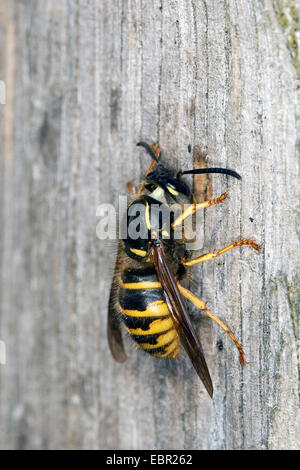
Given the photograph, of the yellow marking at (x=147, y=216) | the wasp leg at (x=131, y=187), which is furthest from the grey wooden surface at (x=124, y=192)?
the yellow marking at (x=147, y=216)

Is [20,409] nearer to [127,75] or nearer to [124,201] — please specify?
[124,201]

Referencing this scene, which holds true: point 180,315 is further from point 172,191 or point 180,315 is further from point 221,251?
point 172,191

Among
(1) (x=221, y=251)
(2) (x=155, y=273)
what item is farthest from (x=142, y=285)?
(1) (x=221, y=251)

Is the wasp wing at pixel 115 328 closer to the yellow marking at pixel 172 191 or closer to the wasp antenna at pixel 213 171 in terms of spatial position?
the yellow marking at pixel 172 191

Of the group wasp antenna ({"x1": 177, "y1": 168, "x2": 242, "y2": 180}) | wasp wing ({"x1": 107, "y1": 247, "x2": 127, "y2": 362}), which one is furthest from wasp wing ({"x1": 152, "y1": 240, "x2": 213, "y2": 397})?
wasp antenna ({"x1": 177, "y1": 168, "x2": 242, "y2": 180})

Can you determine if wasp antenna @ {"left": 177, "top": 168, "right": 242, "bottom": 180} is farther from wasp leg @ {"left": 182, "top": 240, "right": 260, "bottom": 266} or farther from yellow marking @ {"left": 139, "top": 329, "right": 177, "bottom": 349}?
yellow marking @ {"left": 139, "top": 329, "right": 177, "bottom": 349}

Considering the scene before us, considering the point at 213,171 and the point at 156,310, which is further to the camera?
the point at 156,310

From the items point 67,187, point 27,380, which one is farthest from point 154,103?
point 27,380
